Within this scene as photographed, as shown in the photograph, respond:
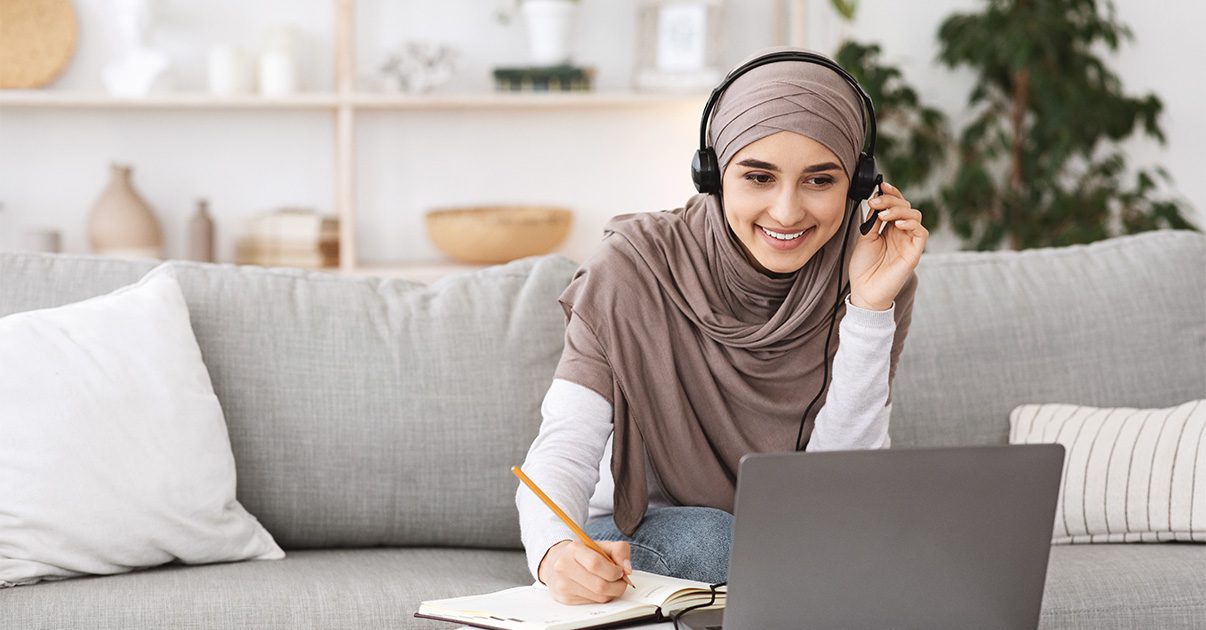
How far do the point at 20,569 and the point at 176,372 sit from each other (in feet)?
1.02

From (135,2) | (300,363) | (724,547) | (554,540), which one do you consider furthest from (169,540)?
(135,2)

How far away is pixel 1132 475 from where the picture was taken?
184 cm

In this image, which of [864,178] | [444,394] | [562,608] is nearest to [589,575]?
[562,608]

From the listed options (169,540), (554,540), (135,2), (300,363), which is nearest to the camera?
(554,540)

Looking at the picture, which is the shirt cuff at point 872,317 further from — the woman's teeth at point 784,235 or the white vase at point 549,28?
the white vase at point 549,28

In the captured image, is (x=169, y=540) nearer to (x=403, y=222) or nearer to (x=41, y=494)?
(x=41, y=494)

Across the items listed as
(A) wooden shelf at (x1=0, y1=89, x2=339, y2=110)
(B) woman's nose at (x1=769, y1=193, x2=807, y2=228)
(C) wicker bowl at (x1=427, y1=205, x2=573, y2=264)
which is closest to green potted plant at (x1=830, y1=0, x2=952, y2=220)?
(C) wicker bowl at (x1=427, y1=205, x2=573, y2=264)

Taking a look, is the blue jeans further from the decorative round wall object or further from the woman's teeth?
the decorative round wall object

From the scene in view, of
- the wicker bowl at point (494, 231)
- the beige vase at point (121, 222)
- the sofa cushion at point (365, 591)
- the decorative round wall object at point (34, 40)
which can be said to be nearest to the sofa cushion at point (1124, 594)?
the sofa cushion at point (365, 591)

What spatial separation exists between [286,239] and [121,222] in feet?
1.40

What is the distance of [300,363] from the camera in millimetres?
1823

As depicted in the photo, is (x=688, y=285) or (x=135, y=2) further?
(x=135, y=2)

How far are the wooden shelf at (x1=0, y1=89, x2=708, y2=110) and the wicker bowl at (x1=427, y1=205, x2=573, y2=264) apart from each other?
11.6 inches

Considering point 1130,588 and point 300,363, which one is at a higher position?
point 300,363
